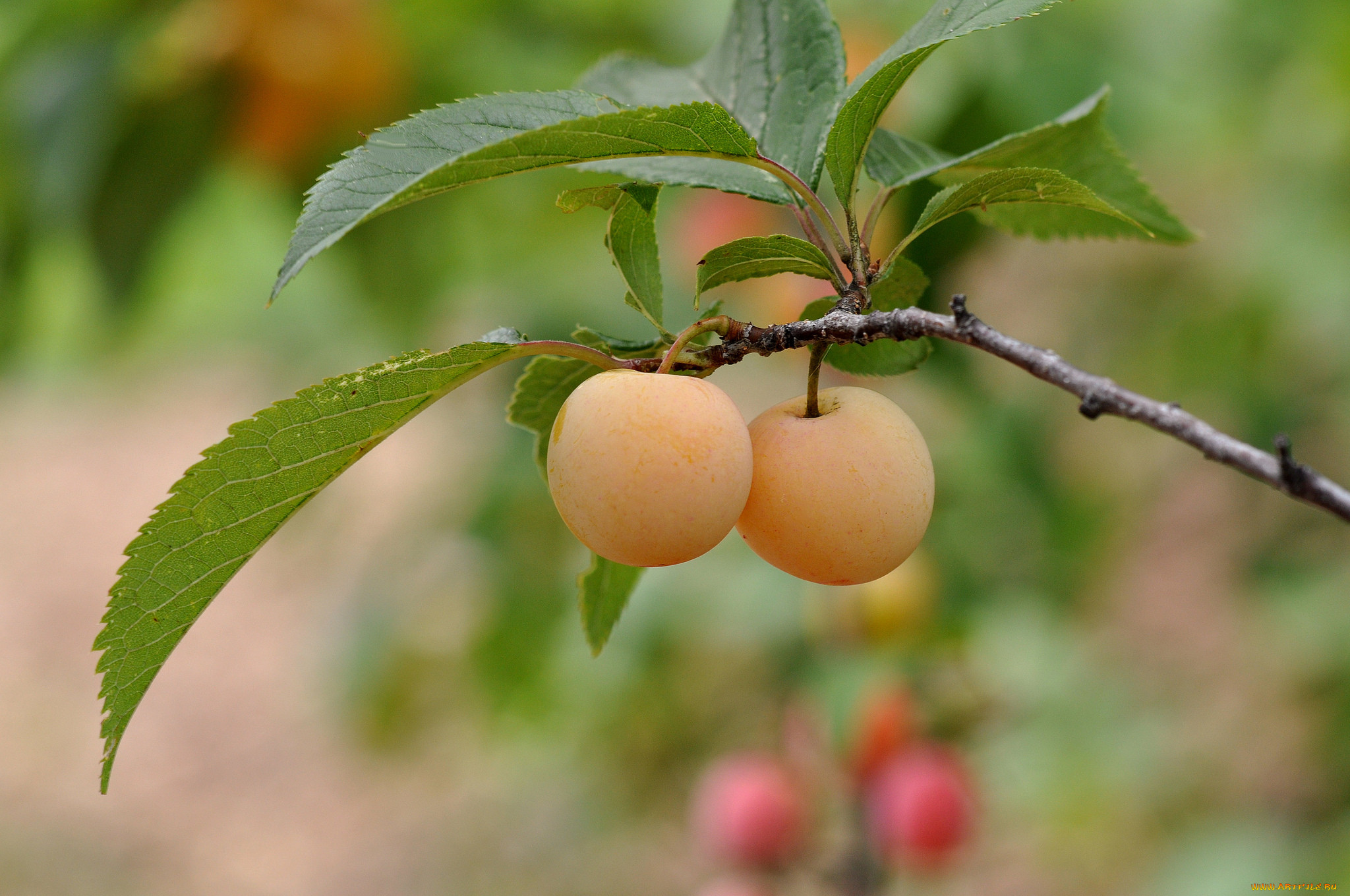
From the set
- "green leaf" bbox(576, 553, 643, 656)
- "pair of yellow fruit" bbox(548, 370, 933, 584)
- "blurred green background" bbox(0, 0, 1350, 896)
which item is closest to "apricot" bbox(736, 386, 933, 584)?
"pair of yellow fruit" bbox(548, 370, 933, 584)

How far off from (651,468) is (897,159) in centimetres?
23

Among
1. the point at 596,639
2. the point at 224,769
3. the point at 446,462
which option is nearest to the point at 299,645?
the point at 224,769

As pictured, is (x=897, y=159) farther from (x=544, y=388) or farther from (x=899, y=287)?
(x=544, y=388)

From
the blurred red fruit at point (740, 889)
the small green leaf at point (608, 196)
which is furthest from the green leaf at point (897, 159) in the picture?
the blurred red fruit at point (740, 889)

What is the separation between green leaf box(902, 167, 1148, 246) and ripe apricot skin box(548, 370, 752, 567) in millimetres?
119

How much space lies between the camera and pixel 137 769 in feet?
10.6

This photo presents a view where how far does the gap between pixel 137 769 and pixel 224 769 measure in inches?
10.7

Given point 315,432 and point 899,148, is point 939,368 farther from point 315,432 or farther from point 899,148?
point 315,432

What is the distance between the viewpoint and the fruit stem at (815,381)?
1.28 feet

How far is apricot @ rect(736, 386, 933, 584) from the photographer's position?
0.38m

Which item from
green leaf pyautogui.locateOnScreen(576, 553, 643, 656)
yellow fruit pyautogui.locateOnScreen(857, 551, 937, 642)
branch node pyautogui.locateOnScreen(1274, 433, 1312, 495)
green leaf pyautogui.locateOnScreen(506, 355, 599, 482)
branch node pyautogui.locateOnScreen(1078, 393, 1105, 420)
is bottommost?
branch node pyautogui.locateOnScreen(1274, 433, 1312, 495)

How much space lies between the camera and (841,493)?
38 cm

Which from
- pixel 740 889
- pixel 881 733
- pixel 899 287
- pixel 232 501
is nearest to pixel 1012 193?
pixel 899 287

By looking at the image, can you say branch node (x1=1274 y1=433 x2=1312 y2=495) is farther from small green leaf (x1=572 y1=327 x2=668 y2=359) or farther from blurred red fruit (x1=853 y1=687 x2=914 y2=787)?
blurred red fruit (x1=853 y1=687 x2=914 y2=787)
